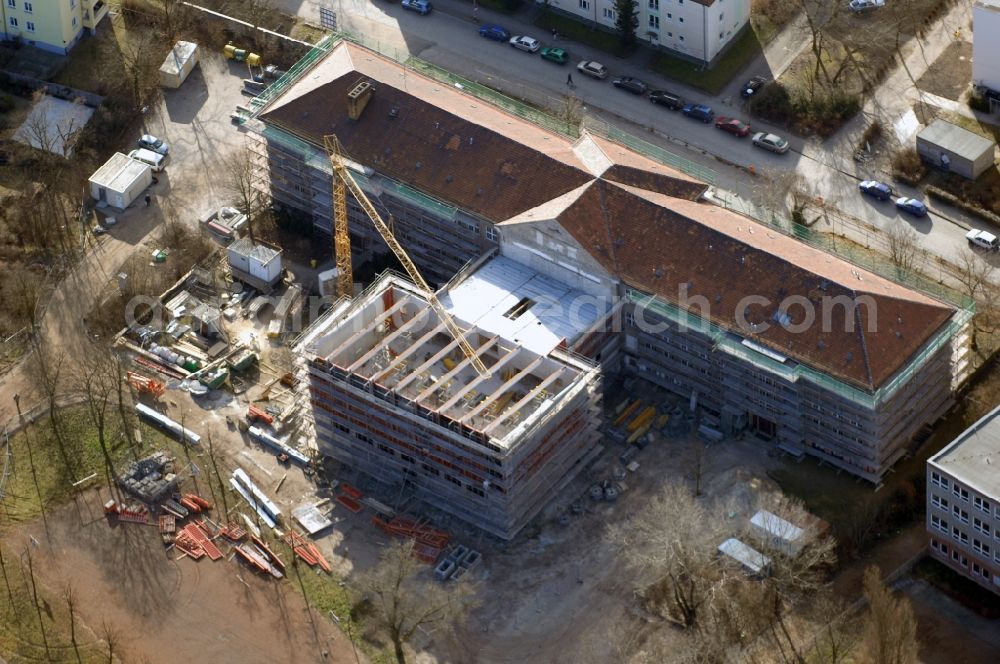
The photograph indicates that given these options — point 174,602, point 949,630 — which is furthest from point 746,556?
point 174,602

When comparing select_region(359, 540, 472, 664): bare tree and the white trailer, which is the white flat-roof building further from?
select_region(359, 540, 472, 664): bare tree

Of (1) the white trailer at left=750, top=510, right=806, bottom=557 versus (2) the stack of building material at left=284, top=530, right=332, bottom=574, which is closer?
(1) the white trailer at left=750, top=510, right=806, bottom=557

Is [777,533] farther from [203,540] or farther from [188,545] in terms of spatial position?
[188,545]

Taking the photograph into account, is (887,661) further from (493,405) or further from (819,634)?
(493,405)

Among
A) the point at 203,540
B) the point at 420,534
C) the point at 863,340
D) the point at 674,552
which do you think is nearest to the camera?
the point at 674,552

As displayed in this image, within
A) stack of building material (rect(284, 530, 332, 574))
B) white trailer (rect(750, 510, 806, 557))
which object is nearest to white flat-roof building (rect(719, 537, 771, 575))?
white trailer (rect(750, 510, 806, 557))

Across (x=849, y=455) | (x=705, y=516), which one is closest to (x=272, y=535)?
(x=705, y=516)
